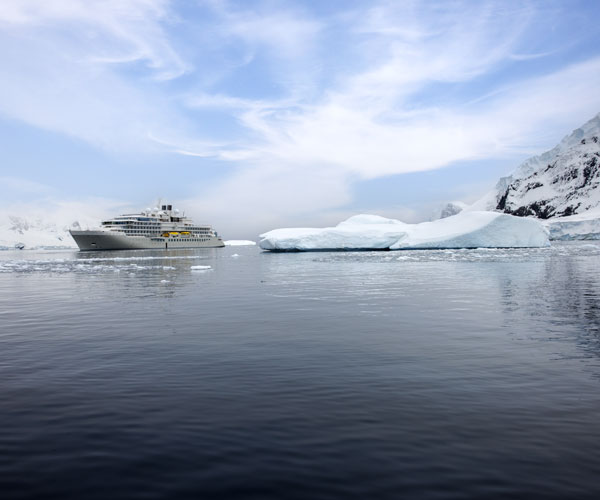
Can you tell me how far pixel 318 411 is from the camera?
5758 millimetres

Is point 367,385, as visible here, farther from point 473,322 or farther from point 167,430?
point 473,322

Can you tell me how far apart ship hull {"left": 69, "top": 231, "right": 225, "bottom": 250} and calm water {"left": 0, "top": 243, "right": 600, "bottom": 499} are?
84.8m

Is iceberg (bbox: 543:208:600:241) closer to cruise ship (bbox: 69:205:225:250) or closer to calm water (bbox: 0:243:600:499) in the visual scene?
cruise ship (bbox: 69:205:225:250)

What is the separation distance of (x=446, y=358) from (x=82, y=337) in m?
7.90

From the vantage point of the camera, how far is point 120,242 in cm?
9525

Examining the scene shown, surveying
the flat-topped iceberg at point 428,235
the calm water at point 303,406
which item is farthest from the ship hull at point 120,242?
the calm water at point 303,406

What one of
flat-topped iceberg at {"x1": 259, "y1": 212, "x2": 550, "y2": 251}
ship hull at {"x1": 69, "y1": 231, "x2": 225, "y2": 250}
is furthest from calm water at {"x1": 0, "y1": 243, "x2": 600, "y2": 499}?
ship hull at {"x1": 69, "y1": 231, "x2": 225, "y2": 250}

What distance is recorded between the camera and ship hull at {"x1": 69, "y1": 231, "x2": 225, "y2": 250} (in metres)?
91.9

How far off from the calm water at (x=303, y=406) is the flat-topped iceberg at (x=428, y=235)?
51250 millimetres

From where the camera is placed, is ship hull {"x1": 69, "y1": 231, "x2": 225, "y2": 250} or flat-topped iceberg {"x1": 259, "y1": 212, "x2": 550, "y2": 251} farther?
ship hull {"x1": 69, "y1": 231, "x2": 225, "y2": 250}

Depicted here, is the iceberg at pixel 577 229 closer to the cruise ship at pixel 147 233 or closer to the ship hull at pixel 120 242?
the cruise ship at pixel 147 233

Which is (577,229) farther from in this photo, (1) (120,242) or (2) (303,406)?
(2) (303,406)

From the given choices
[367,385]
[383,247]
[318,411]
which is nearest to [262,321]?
[367,385]

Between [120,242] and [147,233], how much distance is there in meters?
6.53
